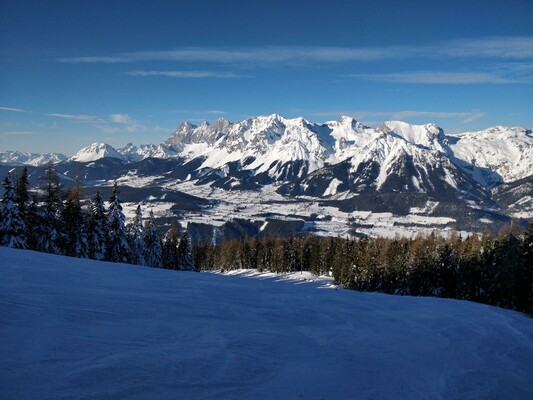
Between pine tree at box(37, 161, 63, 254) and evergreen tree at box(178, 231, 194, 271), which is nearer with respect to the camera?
pine tree at box(37, 161, 63, 254)

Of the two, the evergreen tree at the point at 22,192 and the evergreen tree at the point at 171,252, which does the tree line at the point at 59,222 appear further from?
the evergreen tree at the point at 171,252

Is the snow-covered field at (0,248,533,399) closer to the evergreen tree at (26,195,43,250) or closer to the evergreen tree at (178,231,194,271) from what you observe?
the evergreen tree at (26,195,43,250)

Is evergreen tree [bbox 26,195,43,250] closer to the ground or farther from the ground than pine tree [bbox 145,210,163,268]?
farther from the ground

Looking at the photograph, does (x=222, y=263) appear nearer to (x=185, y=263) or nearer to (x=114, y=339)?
(x=185, y=263)

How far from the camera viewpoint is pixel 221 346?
11172 millimetres

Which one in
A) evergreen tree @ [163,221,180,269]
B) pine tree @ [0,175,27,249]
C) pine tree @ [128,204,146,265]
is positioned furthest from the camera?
evergreen tree @ [163,221,180,269]

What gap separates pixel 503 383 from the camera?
11578 mm

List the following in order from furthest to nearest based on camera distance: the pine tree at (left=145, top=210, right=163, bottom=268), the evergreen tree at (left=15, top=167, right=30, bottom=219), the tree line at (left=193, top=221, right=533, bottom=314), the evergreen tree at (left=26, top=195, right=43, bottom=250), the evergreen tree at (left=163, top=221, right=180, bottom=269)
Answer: the evergreen tree at (left=163, top=221, right=180, bottom=269), the pine tree at (left=145, top=210, right=163, bottom=268), the tree line at (left=193, top=221, right=533, bottom=314), the evergreen tree at (left=26, top=195, right=43, bottom=250), the evergreen tree at (left=15, top=167, right=30, bottom=219)

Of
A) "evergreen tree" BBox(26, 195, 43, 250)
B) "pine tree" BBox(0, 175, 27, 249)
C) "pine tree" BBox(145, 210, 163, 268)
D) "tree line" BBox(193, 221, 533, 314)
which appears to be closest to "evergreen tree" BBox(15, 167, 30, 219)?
"evergreen tree" BBox(26, 195, 43, 250)

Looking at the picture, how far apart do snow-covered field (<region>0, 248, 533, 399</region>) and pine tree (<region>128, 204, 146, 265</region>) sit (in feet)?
104

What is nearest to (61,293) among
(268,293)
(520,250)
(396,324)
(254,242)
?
(268,293)

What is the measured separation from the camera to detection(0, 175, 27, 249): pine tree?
35.9m

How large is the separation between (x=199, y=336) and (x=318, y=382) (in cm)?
413

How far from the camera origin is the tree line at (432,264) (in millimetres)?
43844
